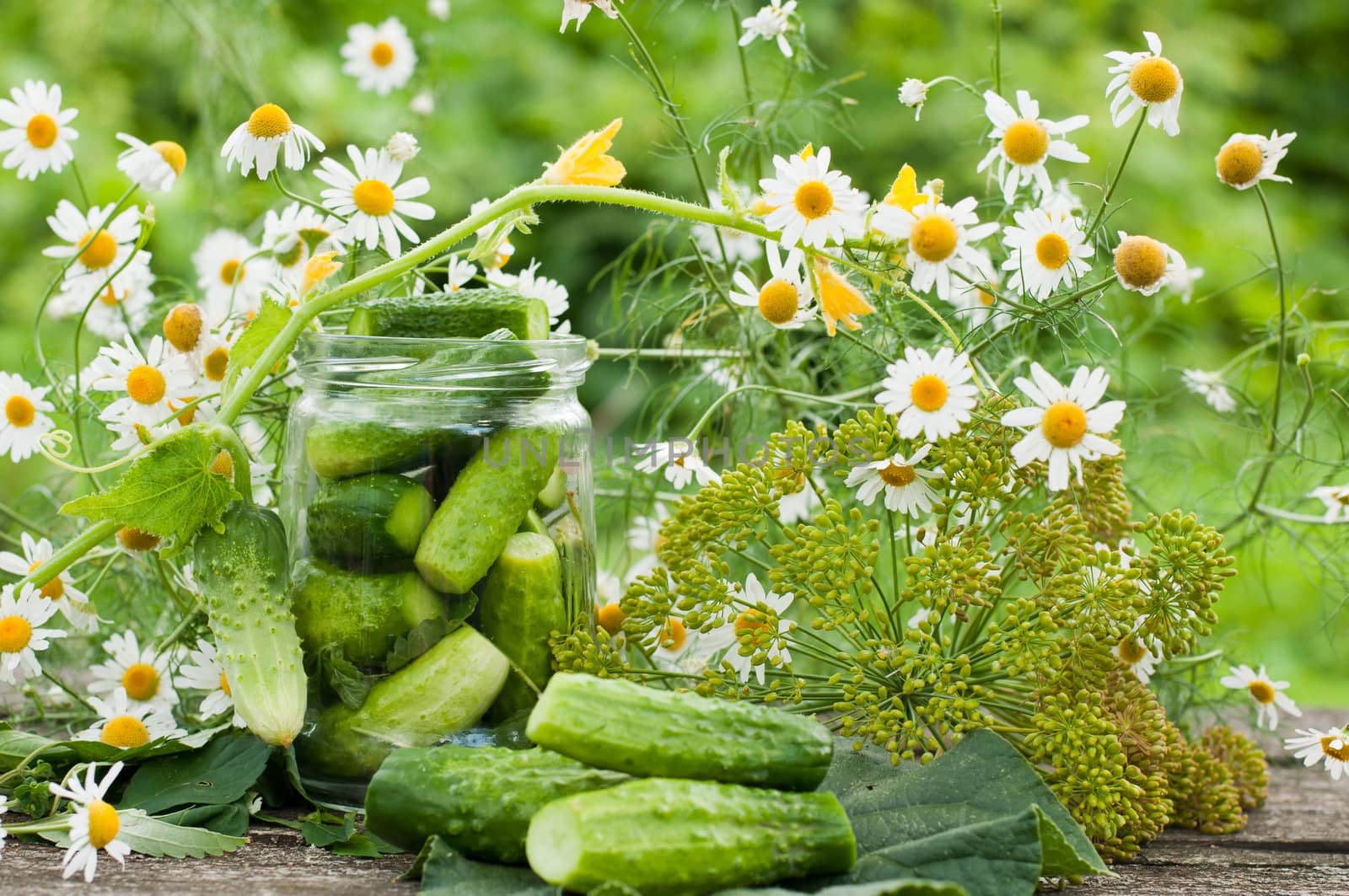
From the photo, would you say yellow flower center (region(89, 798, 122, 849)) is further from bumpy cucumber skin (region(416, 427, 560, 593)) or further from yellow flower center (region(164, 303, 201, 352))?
yellow flower center (region(164, 303, 201, 352))

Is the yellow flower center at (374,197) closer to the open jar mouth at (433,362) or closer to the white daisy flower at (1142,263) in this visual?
the open jar mouth at (433,362)

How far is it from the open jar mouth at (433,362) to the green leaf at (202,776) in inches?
13.1

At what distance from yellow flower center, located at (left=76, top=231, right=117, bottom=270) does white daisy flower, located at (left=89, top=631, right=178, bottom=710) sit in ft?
1.23

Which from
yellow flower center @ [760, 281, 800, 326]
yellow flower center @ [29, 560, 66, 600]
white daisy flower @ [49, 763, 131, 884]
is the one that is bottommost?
white daisy flower @ [49, 763, 131, 884]

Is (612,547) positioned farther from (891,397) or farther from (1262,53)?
(1262,53)

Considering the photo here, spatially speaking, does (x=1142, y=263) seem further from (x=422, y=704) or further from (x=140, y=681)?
(x=140, y=681)

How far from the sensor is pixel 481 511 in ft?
3.27

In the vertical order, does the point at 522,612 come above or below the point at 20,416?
below

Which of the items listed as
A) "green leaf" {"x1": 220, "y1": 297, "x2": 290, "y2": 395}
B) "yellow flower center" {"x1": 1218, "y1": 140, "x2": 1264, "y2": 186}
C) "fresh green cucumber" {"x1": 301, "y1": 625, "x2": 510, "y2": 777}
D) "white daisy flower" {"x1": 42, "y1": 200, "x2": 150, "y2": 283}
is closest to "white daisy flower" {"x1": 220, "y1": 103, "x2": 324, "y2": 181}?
"green leaf" {"x1": 220, "y1": 297, "x2": 290, "y2": 395}

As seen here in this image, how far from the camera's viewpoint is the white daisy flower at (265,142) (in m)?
1.04

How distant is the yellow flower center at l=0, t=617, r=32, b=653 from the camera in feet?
3.49

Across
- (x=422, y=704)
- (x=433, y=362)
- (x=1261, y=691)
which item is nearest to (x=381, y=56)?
(x=433, y=362)

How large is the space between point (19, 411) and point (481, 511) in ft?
1.71

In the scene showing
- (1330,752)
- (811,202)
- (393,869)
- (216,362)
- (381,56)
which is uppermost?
(381,56)
